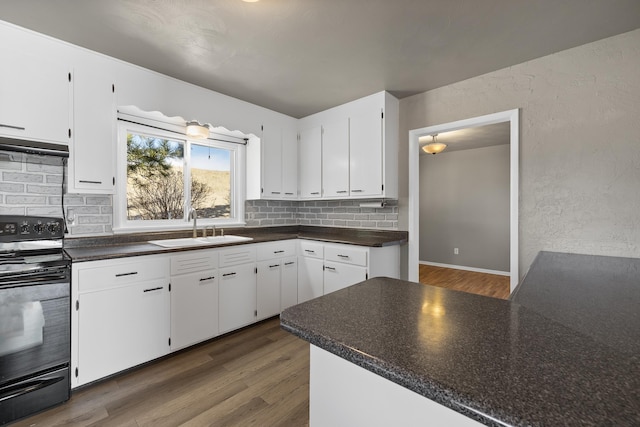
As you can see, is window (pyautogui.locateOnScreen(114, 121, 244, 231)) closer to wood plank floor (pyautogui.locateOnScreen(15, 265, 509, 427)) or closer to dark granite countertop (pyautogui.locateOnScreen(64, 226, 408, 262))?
dark granite countertop (pyautogui.locateOnScreen(64, 226, 408, 262))

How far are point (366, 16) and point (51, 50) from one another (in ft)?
6.96

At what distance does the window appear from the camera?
2.55 m

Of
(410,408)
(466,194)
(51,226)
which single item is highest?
(466,194)

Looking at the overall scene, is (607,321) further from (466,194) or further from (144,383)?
(466,194)

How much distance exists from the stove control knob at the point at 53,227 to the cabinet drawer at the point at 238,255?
1.10 m

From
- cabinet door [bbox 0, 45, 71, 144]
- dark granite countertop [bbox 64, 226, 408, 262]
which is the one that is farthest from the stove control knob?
cabinet door [bbox 0, 45, 71, 144]

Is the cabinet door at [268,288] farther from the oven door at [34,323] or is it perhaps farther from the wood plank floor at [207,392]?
the oven door at [34,323]

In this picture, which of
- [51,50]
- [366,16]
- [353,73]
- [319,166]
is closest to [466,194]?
[319,166]

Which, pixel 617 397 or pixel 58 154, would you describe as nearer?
pixel 617 397

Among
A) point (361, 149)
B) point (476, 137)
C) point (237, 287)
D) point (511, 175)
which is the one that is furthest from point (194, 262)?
point (476, 137)

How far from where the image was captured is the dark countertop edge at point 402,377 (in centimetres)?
44

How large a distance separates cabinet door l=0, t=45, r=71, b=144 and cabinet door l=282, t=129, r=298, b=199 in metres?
2.00

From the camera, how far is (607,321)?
793mm

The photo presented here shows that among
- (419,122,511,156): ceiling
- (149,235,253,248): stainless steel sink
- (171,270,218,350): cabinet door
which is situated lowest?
(171,270,218,350): cabinet door
